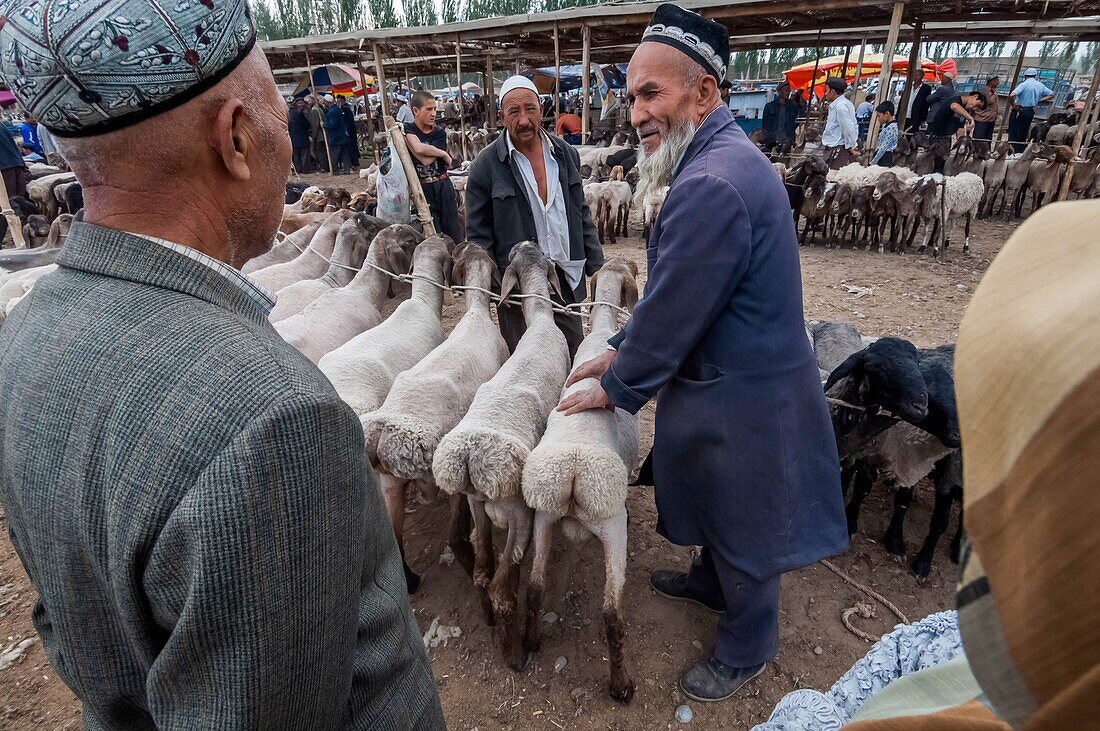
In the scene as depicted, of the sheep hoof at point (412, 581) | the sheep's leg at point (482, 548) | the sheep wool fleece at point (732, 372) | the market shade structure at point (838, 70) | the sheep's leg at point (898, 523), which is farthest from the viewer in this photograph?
the market shade structure at point (838, 70)

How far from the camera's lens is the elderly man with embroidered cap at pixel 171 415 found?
730mm

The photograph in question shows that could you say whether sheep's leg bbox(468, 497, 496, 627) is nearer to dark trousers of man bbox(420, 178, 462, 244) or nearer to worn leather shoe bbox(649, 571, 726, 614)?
worn leather shoe bbox(649, 571, 726, 614)

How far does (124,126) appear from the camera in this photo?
0.81m

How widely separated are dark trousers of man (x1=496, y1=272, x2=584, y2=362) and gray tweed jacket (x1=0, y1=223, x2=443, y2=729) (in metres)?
3.46

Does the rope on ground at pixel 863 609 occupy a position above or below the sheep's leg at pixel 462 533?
below

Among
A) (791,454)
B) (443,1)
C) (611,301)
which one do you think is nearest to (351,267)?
(611,301)

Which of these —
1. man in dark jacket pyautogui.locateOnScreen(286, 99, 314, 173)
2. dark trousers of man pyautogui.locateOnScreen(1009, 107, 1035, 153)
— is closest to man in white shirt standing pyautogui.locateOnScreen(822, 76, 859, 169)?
dark trousers of man pyautogui.locateOnScreen(1009, 107, 1035, 153)

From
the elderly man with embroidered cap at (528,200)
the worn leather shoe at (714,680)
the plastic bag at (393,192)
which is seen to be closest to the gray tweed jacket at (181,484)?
the worn leather shoe at (714,680)

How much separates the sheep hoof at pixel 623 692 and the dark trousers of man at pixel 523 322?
7.54ft

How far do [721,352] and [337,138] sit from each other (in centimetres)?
2020

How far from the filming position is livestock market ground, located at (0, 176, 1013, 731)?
104 inches

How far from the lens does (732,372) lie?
2.11 m

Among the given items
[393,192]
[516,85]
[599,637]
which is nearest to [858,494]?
[599,637]

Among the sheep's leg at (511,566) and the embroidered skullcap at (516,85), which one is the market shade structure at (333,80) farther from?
the sheep's leg at (511,566)
